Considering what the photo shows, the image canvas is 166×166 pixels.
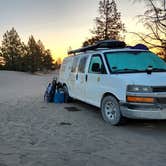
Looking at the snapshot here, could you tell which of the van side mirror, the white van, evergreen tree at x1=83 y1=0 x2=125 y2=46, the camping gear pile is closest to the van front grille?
the white van

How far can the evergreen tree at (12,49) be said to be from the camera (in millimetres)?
58391

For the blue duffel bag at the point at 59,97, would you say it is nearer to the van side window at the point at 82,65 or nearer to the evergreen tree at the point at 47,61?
the van side window at the point at 82,65

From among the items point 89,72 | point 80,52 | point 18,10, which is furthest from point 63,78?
point 18,10

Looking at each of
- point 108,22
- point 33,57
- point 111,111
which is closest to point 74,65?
point 111,111

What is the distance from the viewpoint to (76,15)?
22406mm

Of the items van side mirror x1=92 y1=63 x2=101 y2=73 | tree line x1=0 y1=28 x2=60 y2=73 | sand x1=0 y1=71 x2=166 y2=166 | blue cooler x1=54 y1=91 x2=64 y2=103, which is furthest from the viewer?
tree line x1=0 y1=28 x2=60 y2=73

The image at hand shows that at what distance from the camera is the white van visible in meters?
7.12

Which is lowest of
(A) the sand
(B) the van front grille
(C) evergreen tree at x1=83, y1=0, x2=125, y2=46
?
(A) the sand

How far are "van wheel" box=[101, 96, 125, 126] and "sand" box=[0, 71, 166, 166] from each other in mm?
159

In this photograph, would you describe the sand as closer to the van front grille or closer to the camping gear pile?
the van front grille

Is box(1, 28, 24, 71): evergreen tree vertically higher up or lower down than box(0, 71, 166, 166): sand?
higher up

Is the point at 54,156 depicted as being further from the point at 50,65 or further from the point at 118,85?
the point at 50,65

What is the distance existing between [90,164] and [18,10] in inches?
801

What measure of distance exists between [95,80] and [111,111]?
4.02 feet
